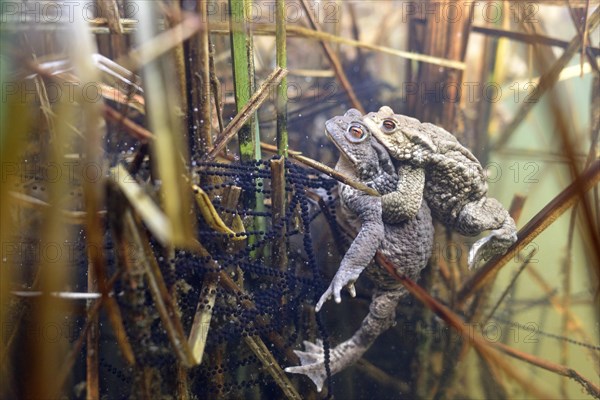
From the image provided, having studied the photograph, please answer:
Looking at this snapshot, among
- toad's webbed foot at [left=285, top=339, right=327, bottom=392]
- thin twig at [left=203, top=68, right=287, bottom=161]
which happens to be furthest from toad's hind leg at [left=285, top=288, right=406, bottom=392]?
thin twig at [left=203, top=68, right=287, bottom=161]

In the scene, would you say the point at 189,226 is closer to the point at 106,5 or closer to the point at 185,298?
the point at 185,298

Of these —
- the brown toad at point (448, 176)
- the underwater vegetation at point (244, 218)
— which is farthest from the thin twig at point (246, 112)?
the brown toad at point (448, 176)

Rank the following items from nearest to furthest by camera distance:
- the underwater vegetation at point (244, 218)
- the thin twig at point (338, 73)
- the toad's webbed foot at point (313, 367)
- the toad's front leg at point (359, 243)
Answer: the underwater vegetation at point (244, 218) → the toad's front leg at point (359, 243) → the toad's webbed foot at point (313, 367) → the thin twig at point (338, 73)

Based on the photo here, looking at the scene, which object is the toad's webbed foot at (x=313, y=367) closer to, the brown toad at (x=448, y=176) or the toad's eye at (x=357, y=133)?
the brown toad at (x=448, y=176)

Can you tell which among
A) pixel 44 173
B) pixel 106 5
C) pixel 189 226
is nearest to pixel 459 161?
pixel 189 226

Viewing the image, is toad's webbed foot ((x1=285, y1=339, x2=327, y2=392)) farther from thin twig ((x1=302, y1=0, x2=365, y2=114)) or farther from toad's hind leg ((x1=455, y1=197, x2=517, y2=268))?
thin twig ((x1=302, y1=0, x2=365, y2=114))

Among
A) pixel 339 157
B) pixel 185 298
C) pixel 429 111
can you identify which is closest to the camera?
pixel 185 298
